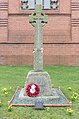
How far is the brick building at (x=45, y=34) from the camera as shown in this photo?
1770 cm

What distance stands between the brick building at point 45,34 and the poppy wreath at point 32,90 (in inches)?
376

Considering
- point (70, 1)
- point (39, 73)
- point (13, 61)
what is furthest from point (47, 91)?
point (70, 1)

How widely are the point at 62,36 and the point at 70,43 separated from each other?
0.58 metres

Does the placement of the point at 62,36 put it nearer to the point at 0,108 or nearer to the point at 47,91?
the point at 47,91

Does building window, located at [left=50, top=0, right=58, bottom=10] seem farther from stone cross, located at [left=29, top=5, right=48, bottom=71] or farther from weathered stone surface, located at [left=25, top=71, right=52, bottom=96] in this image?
weathered stone surface, located at [left=25, top=71, right=52, bottom=96]

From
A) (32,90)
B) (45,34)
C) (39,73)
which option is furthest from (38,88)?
(45,34)

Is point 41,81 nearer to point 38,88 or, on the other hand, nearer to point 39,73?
point 39,73

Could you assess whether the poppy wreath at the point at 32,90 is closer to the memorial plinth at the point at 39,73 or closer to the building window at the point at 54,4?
the memorial plinth at the point at 39,73

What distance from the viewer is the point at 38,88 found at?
7992 millimetres

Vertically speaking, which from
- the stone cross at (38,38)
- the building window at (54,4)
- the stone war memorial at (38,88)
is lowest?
the stone war memorial at (38,88)

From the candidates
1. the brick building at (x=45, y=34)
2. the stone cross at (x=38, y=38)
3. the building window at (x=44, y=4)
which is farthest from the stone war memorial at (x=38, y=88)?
the building window at (x=44, y=4)

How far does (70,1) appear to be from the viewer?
59.7 ft

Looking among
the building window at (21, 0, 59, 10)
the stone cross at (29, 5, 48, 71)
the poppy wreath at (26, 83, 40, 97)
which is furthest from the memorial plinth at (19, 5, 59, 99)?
the building window at (21, 0, 59, 10)

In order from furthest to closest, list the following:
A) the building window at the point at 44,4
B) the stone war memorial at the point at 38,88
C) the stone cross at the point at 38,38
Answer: the building window at the point at 44,4
the stone cross at the point at 38,38
the stone war memorial at the point at 38,88
